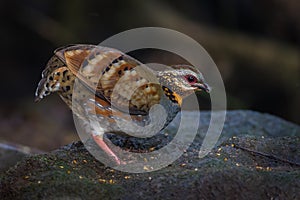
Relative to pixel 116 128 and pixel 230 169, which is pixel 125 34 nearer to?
pixel 116 128

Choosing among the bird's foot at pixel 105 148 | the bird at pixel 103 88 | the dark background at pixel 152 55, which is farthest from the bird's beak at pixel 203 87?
the dark background at pixel 152 55

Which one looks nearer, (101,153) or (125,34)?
(101,153)

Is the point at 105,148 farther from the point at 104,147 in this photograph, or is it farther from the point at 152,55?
the point at 152,55

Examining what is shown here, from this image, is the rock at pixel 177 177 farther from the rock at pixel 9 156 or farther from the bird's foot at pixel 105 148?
the rock at pixel 9 156

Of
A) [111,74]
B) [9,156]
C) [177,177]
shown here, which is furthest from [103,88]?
[9,156]

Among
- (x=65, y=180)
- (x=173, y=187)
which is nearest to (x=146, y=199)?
(x=173, y=187)

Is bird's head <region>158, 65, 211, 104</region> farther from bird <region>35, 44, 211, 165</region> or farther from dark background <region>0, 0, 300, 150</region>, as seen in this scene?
dark background <region>0, 0, 300, 150</region>

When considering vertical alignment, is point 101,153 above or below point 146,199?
below
